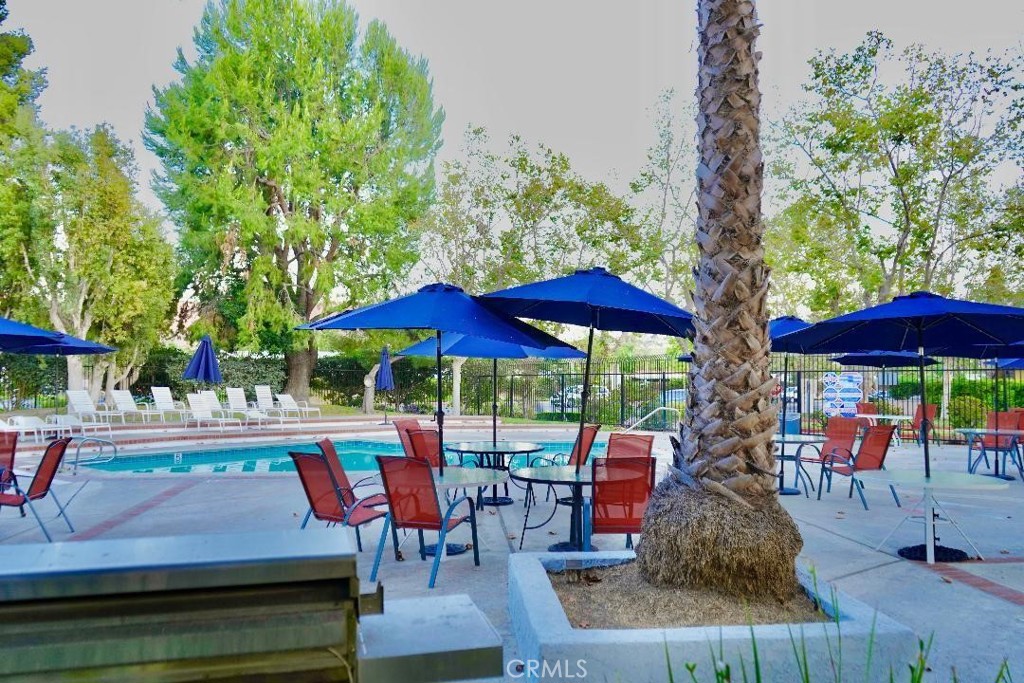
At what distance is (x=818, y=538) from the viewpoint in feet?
21.4

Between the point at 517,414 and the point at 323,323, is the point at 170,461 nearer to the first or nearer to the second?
the point at 323,323

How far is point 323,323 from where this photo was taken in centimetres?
655

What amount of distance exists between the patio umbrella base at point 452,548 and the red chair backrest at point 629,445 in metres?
1.81

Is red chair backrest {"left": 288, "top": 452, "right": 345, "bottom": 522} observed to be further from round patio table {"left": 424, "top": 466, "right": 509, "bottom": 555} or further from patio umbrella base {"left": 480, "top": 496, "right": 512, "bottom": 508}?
patio umbrella base {"left": 480, "top": 496, "right": 512, "bottom": 508}

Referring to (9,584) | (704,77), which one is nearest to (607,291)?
(704,77)

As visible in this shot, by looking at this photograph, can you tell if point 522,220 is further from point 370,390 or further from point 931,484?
point 931,484

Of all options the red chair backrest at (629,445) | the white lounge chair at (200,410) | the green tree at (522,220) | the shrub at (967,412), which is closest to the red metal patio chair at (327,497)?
the red chair backrest at (629,445)

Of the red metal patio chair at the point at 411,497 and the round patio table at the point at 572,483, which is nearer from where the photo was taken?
the red metal patio chair at the point at 411,497

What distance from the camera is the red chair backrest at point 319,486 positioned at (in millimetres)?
5477

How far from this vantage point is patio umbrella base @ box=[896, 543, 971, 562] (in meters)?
5.74

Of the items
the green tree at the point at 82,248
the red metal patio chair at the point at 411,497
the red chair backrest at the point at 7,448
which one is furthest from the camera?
the green tree at the point at 82,248

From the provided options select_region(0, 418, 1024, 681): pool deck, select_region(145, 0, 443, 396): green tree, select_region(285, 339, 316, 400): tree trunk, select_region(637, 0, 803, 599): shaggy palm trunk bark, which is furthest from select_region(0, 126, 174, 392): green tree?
select_region(637, 0, 803, 599): shaggy palm trunk bark

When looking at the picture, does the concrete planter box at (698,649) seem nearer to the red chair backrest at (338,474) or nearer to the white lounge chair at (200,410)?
the red chair backrest at (338,474)

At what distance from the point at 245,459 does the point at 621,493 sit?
11.0m
